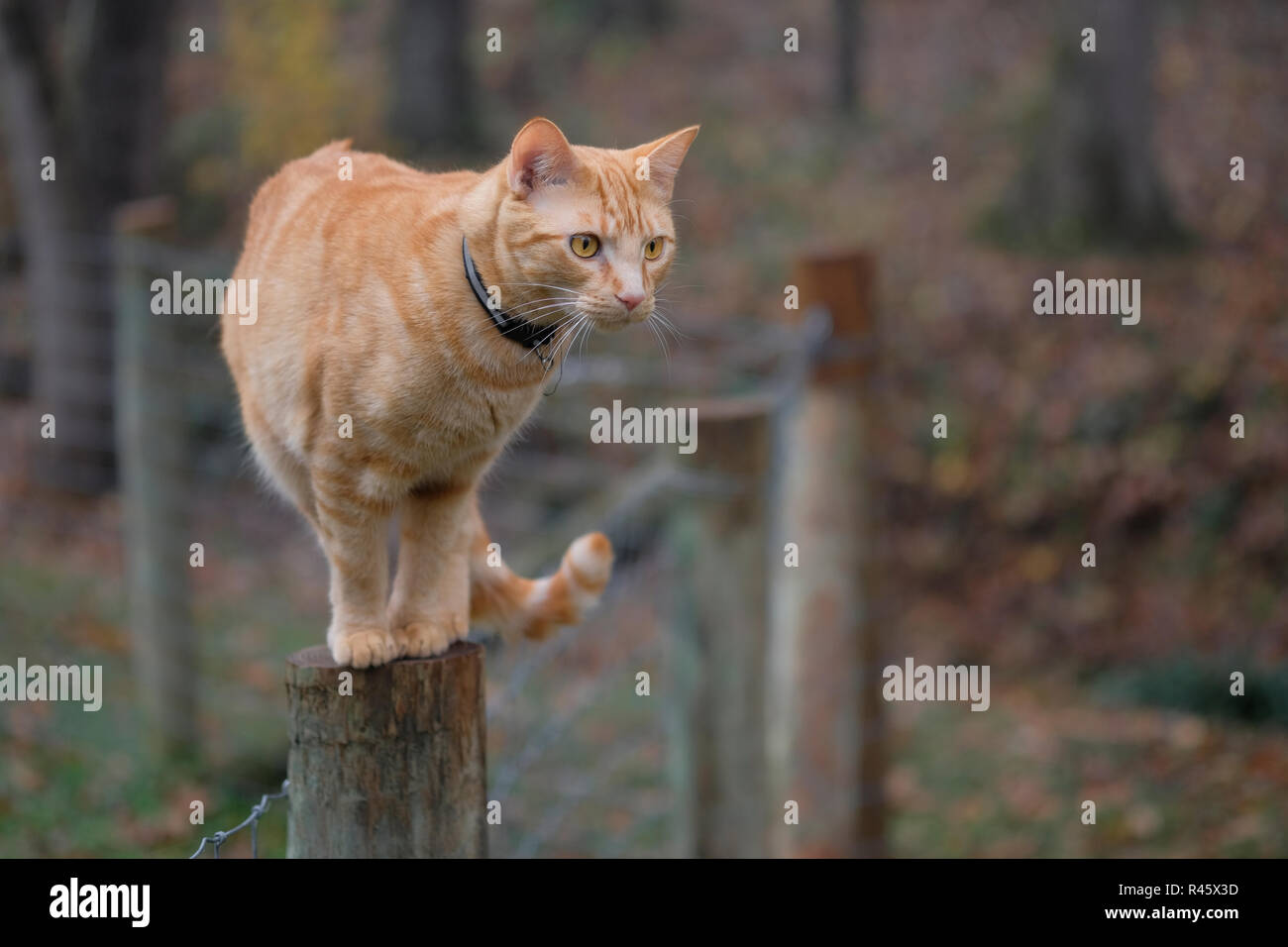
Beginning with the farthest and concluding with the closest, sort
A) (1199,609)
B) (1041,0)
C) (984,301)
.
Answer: (1041,0) → (984,301) → (1199,609)

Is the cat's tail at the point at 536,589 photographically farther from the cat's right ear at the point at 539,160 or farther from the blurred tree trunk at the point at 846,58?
the blurred tree trunk at the point at 846,58

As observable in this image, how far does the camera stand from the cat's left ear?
1.86 meters

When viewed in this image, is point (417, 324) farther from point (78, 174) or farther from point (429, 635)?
point (78, 174)

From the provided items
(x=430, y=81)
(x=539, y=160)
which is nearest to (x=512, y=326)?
(x=539, y=160)

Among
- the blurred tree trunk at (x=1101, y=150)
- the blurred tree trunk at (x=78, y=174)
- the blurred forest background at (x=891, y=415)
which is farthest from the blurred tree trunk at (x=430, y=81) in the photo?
the blurred tree trunk at (x=1101, y=150)

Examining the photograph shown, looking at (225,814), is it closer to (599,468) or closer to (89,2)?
(599,468)

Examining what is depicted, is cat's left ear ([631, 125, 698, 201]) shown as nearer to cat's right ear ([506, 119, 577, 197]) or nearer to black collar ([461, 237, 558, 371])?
cat's right ear ([506, 119, 577, 197])

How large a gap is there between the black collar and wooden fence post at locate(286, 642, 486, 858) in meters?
0.52

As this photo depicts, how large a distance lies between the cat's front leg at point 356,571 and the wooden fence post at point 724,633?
1224 millimetres

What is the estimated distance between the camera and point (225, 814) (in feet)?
15.0

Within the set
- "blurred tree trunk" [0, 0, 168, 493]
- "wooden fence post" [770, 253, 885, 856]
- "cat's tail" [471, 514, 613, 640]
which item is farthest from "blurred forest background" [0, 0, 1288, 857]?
"cat's tail" [471, 514, 613, 640]

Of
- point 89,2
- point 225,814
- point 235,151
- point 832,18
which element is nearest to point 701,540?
point 225,814

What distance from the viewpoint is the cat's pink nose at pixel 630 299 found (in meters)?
1.78
